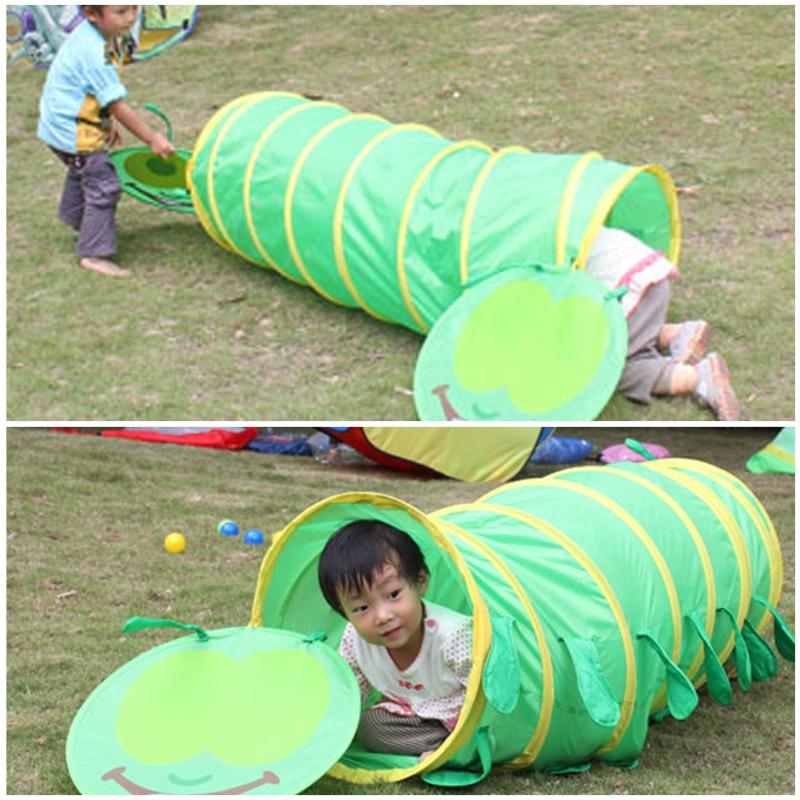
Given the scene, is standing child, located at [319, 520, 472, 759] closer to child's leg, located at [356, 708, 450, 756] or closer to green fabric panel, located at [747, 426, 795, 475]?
child's leg, located at [356, 708, 450, 756]

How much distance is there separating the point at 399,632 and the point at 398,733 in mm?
321

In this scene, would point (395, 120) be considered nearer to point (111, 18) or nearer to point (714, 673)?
point (111, 18)

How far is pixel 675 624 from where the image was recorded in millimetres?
3918

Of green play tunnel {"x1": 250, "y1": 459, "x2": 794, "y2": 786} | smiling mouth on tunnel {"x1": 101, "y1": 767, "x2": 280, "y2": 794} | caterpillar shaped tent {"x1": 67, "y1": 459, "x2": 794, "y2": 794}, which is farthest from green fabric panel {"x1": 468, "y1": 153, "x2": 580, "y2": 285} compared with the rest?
smiling mouth on tunnel {"x1": 101, "y1": 767, "x2": 280, "y2": 794}

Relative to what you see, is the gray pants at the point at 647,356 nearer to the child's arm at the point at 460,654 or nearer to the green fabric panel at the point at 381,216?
the green fabric panel at the point at 381,216

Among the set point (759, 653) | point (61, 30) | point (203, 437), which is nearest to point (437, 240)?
point (759, 653)

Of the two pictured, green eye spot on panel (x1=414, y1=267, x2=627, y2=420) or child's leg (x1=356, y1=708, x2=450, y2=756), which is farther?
green eye spot on panel (x1=414, y1=267, x2=627, y2=420)

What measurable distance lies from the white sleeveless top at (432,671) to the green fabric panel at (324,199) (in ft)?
→ 8.52

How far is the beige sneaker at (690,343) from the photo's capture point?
5609mm

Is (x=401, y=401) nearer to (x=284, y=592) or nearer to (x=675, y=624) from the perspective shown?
(x=284, y=592)

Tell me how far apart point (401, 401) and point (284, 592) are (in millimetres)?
1676

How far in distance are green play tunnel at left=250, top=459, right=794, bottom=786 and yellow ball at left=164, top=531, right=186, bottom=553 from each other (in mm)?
1714

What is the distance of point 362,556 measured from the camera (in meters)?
3.52

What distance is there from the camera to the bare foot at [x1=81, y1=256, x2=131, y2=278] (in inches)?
259
